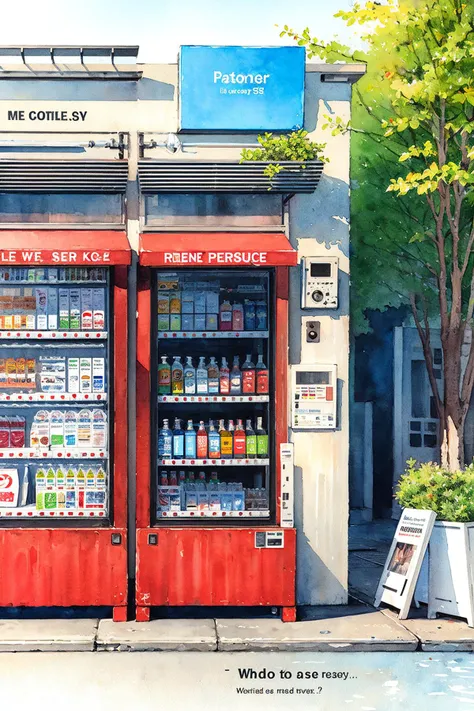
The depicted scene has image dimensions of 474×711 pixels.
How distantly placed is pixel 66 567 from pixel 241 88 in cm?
454

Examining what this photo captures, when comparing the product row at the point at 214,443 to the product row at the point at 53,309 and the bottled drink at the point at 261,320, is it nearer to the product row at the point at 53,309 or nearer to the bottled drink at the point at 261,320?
the bottled drink at the point at 261,320

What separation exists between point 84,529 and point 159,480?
90cm

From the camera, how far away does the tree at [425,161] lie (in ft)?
32.1

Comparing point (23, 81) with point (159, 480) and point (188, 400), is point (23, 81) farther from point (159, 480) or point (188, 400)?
point (159, 480)

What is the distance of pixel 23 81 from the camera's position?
29.3 feet

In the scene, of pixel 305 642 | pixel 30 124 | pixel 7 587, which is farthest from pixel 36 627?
pixel 30 124

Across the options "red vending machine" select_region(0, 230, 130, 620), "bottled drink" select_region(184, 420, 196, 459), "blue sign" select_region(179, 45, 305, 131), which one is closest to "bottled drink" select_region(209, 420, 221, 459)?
"bottled drink" select_region(184, 420, 196, 459)

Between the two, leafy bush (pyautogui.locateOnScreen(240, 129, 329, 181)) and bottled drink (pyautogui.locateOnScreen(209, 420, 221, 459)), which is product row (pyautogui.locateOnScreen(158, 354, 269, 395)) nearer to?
bottled drink (pyautogui.locateOnScreen(209, 420, 221, 459))

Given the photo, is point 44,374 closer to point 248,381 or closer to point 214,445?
point 214,445

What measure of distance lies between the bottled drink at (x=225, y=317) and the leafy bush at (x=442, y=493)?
230cm

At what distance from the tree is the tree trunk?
13mm

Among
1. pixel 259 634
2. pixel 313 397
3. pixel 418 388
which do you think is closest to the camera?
pixel 259 634

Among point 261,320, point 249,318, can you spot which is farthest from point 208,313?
point 261,320

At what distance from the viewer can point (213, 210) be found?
896 cm
